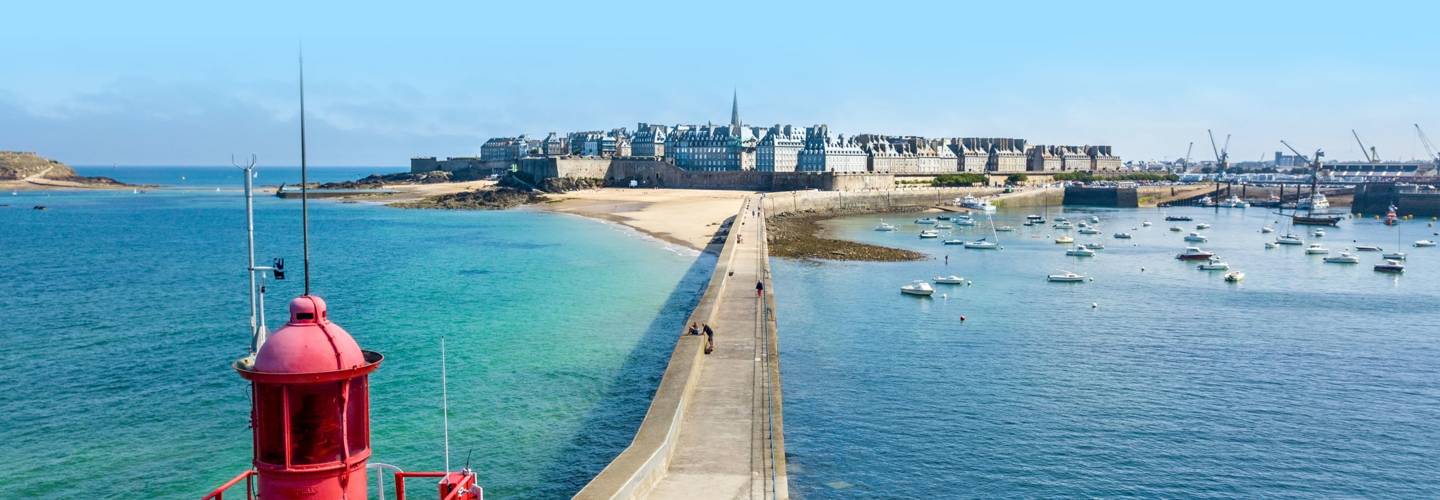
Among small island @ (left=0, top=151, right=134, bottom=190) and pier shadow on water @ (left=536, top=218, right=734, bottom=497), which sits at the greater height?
small island @ (left=0, top=151, right=134, bottom=190)

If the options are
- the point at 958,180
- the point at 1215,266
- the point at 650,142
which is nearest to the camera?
the point at 1215,266

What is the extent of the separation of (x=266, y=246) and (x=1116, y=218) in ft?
234

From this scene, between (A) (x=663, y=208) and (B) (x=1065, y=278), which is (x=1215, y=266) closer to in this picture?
(B) (x=1065, y=278)

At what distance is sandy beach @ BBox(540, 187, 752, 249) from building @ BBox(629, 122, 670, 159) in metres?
25.1

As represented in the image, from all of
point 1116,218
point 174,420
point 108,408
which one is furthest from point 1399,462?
point 1116,218

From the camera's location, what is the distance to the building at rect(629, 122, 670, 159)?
158000 mm

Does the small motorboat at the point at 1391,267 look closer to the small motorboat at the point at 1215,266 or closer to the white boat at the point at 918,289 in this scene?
the small motorboat at the point at 1215,266

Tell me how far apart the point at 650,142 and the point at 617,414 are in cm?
13750

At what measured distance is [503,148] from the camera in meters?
192

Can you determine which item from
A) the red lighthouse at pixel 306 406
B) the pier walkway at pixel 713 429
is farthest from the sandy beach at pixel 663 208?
the red lighthouse at pixel 306 406

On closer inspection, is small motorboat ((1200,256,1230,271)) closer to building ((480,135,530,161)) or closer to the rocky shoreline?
the rocky shoreline

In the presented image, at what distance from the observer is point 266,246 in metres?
68.3

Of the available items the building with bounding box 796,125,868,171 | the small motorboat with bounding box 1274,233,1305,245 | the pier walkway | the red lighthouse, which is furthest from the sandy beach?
the red lighthouse

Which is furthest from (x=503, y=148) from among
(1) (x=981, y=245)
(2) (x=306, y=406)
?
(2) (x=306, y=406)
